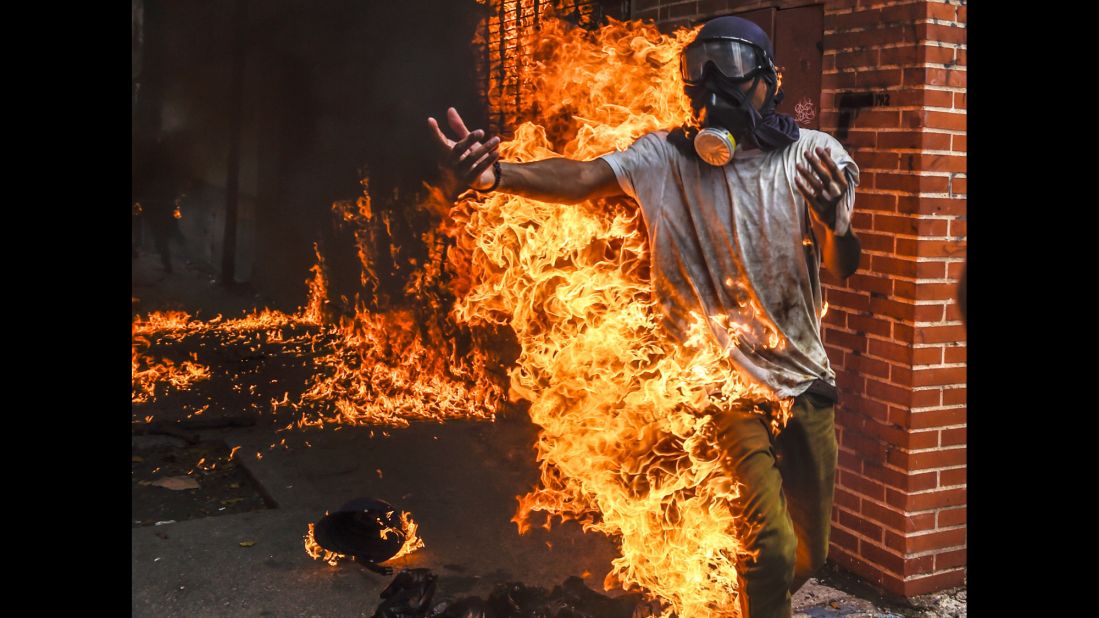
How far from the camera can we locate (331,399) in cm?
891

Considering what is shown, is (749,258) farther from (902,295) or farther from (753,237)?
(902,295)

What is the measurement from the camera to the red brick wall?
458cm

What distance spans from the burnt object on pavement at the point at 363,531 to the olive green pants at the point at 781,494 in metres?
2.16

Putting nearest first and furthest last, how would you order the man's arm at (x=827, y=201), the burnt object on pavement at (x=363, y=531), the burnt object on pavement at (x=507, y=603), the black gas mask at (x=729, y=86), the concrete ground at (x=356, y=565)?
the man's arm at (x=827, y=201)
the black gas mask at (x=729, y=86)
the burnt object on pavement at (x=507, y=603)
the concrete ground at (x=356, y=565)
the burnt object on pavement at (x=363, y=531)

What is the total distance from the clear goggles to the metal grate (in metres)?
4.02

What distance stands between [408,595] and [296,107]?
32.2 ft

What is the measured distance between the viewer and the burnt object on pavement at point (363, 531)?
5.24 metres

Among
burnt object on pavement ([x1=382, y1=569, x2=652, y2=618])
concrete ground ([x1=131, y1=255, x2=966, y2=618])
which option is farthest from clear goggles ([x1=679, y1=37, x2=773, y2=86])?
concrete ground ([x1=131, y1=255, x2=966, y2=618])

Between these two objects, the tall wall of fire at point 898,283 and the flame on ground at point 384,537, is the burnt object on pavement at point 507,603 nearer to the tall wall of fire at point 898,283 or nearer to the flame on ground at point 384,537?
the flame on ground at point 384,537

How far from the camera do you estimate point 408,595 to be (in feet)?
15.2

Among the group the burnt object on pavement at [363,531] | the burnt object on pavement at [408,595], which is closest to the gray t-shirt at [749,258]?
the burnt object on pavement at [408,595]

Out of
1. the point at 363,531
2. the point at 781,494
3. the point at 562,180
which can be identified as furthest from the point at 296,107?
the point at 781,494

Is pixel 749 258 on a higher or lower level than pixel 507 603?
higher

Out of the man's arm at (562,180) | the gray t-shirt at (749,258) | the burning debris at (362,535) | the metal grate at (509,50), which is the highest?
the metal grate at (509,50)
